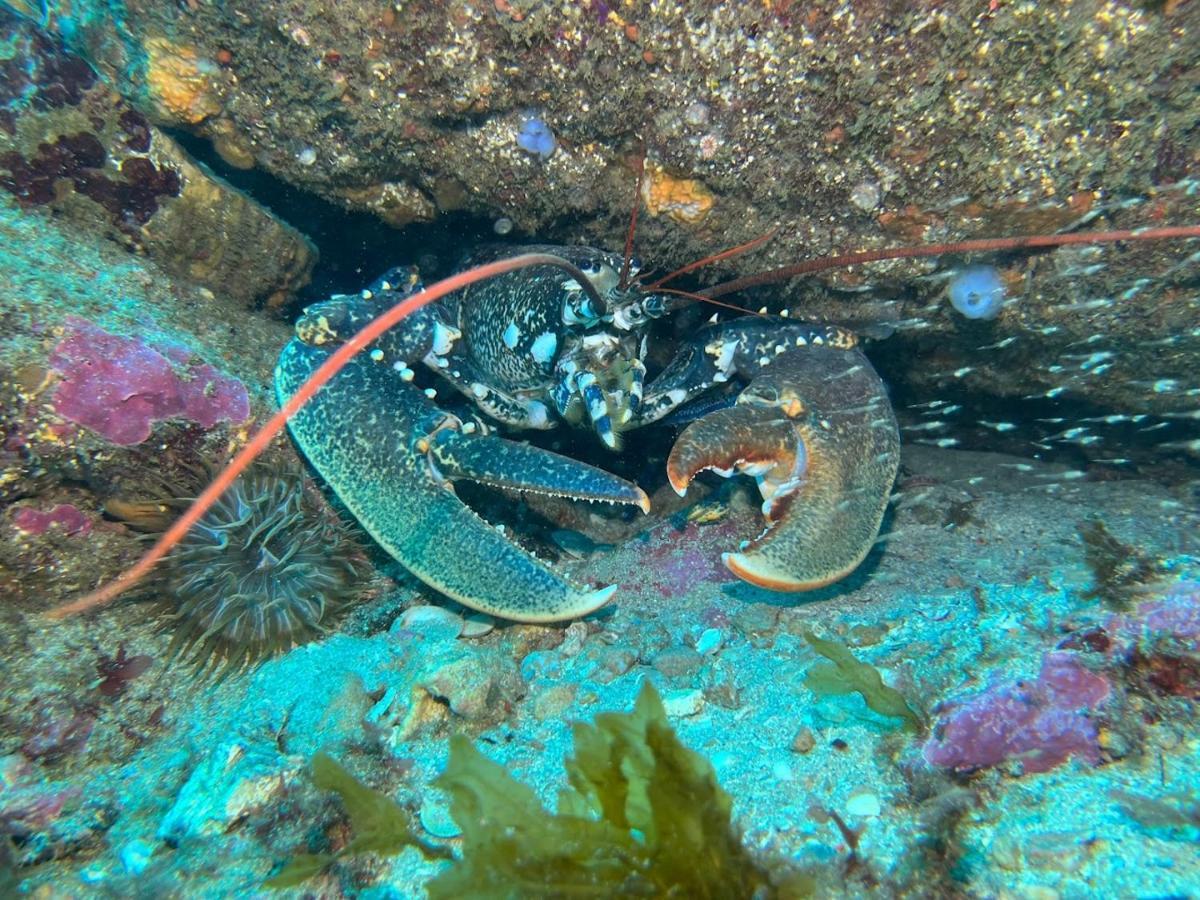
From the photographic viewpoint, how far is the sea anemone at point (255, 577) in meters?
3.06

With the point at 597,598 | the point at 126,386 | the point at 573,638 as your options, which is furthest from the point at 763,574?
the point at 126,386

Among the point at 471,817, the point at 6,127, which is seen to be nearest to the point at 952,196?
the point at 471,817

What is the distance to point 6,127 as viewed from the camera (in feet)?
11.4

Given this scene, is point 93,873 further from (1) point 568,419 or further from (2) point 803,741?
(1) point 568,419

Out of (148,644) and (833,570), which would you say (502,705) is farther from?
(148,644)

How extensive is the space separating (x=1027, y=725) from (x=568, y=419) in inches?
109

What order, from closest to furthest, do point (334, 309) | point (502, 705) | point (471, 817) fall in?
point (471, 817) < point (502, 705) < point (334, 309)

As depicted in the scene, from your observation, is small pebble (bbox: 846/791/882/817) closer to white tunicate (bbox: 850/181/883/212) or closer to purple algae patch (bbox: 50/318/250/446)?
white tunicate (bbox: 850/181/883/212)

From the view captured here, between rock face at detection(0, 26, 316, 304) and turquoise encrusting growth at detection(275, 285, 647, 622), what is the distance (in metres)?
1.17

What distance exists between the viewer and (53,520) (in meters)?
2.92

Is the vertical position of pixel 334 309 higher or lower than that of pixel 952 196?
lower

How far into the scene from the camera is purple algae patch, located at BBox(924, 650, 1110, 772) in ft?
6.46

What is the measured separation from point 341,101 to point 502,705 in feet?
11.1

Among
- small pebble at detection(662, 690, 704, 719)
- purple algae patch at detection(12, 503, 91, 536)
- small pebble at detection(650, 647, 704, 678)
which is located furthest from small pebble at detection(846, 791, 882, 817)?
purple algae patch at detection(12, 503, 91, 536)
